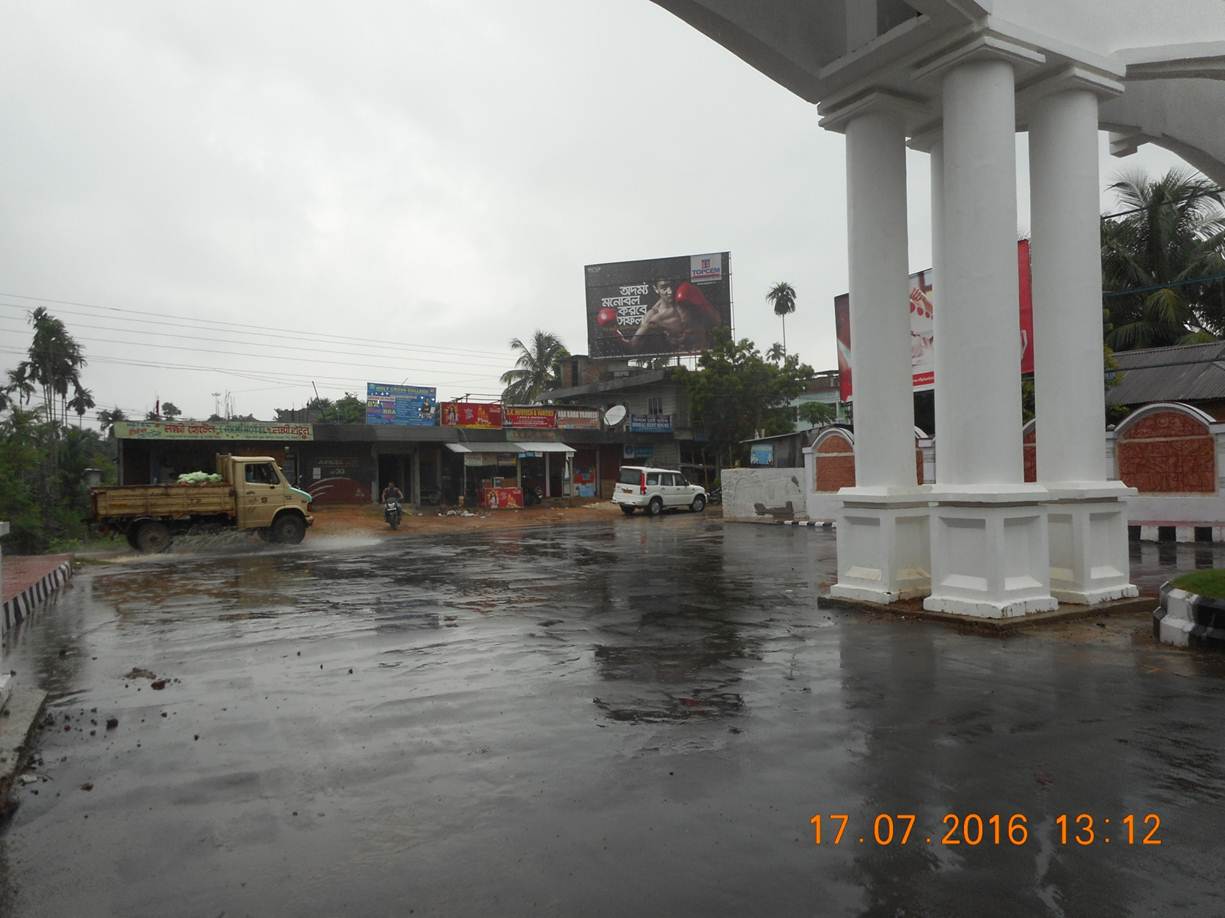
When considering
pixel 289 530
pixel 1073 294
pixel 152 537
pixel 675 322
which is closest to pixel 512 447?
pixel 289 530

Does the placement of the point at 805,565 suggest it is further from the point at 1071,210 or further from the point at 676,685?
the point at 676,685

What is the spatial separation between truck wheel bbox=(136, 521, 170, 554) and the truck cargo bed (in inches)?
15.0

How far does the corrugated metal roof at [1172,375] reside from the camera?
21719 millimetres

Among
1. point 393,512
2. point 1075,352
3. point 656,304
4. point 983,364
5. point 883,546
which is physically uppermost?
point 656,304

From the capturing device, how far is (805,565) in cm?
1358

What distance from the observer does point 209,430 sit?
2903 centimetres

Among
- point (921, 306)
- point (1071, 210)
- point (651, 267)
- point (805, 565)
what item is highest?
point (651, 267)

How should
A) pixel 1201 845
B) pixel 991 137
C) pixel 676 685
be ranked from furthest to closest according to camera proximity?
pixel 991 137 → pixel 676 685 → pixel 1201 845

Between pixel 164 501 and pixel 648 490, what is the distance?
17.4 meters

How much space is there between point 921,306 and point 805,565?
12.5 meters

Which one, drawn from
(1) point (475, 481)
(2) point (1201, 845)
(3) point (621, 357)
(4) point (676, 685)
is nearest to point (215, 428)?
(1) point (475, 481)

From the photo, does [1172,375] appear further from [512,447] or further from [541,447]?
[512,447]

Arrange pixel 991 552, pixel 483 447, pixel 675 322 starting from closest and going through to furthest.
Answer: pixel 991 552 → pixel 483 447 → pixel 675 322

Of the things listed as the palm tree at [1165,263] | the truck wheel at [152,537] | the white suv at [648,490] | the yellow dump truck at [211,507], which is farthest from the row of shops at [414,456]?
the palm tree at [1165,263]
